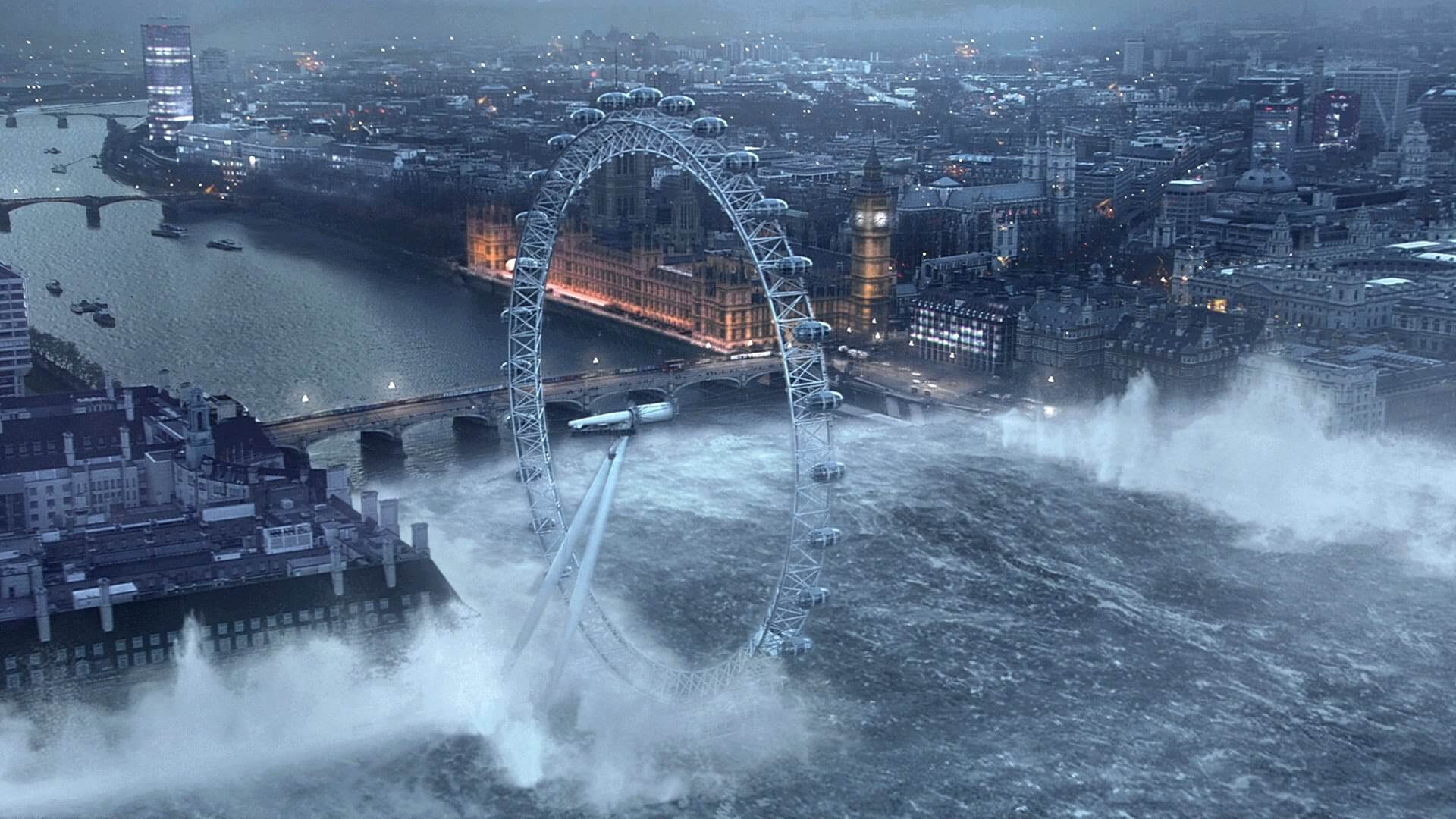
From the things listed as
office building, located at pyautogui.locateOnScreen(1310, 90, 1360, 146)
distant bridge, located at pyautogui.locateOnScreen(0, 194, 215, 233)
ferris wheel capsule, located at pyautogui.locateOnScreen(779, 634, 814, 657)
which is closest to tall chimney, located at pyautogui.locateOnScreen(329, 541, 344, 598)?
ferris wheel capsule, located at pyautogui.locateOnScreen(779, 634, 814, 657)

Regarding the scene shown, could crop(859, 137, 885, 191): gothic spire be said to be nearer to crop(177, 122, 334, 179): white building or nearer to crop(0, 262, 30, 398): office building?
crop(0, 262, 30, 398): office building

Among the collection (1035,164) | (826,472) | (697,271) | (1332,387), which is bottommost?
(1332,387)

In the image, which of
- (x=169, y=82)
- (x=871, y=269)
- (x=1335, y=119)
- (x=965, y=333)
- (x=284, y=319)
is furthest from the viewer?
(x=169, y=82)

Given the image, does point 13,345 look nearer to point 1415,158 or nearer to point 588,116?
point 588,116

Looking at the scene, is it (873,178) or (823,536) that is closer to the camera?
(823,536)

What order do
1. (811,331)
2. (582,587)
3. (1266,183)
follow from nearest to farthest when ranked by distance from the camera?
(811,331)
(582,587)
(1266,183)

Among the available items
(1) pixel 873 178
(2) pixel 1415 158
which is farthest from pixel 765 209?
(2) pixel 1415 158

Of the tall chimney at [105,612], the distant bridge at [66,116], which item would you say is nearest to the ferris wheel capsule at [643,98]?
the tall chimney at [105,612]
